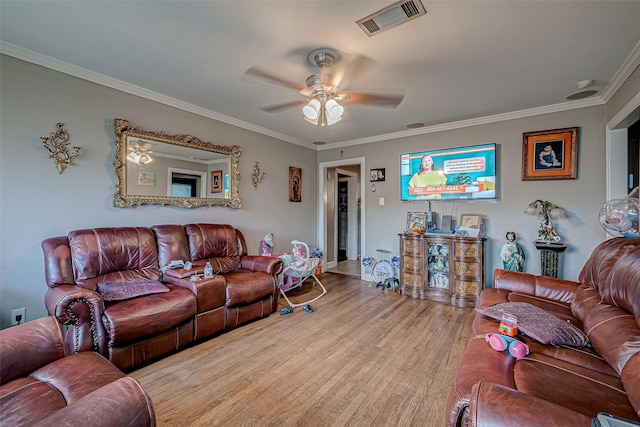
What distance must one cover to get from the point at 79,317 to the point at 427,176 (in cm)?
422

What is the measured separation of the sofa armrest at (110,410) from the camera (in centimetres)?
86

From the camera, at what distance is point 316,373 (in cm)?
205

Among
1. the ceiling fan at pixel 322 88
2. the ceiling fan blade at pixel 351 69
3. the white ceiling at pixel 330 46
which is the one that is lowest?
the ceiling fan at pixel 322 88

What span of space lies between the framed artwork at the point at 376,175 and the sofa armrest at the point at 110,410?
13.8 ft

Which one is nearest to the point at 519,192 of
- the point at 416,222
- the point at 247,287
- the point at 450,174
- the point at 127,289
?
the point at 450,174

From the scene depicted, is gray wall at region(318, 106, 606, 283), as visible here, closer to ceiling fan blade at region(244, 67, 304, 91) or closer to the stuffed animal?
the stuffed animal

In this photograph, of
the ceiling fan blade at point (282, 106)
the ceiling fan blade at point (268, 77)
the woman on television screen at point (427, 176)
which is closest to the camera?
the ceiling fan blade at point (268, 77)

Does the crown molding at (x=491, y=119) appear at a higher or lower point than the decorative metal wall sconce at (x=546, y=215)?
higher

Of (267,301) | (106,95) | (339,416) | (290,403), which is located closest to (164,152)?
(106,95)

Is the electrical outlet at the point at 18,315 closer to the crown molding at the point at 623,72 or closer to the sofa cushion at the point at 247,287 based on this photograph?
the sofa cushion at the point at 247,287

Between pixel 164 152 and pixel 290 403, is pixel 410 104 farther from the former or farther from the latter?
pixel 290 403

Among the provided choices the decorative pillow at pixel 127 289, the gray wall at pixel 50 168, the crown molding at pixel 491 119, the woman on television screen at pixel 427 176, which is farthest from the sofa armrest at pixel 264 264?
the crown molding at pixel 491 119

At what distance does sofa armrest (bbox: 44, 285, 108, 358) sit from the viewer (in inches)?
70.9

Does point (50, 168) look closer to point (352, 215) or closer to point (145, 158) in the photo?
point (145, 158)
